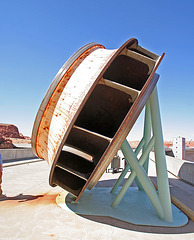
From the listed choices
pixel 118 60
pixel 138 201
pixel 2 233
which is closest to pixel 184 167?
pixel 138 201

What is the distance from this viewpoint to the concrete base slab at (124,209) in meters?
5.09

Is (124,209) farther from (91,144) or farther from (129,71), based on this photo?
(129,71)

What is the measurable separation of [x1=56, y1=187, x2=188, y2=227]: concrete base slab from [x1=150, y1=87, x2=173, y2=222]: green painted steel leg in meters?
0.40

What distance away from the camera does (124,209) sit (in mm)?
5852

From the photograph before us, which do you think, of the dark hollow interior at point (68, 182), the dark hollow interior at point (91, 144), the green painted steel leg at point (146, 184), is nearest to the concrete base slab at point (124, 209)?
the green painted steel leg at point (146, 184)

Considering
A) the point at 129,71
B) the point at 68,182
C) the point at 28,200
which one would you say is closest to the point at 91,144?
the point at 68,182

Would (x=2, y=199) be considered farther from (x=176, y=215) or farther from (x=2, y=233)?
(x=176, y=215)

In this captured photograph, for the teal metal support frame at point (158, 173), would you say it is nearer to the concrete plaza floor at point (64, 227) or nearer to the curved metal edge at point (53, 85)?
the concrete plaza floor at point (64, 227)

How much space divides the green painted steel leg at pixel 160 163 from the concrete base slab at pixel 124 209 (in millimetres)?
401

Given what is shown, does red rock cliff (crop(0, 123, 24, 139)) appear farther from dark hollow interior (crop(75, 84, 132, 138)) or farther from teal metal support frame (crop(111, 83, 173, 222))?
teal metal support frame (crop(111, 83, 173, 222))

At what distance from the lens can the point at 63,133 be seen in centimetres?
411

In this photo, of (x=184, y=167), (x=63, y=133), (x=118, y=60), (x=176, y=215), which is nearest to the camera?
(x=63, y=133)

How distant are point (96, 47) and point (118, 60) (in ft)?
2.92

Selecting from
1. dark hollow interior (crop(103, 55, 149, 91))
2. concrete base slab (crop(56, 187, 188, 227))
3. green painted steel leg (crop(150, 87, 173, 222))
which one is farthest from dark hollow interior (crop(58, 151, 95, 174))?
dark hollow interior (crop(103, 55, 149, 91))
